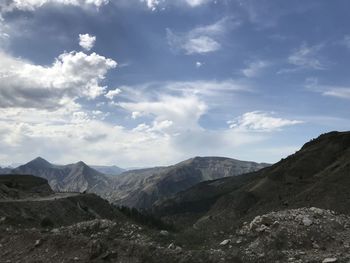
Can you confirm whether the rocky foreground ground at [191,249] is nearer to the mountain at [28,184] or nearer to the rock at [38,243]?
the rock at [38,243]

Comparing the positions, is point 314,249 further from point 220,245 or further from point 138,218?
point 138,218

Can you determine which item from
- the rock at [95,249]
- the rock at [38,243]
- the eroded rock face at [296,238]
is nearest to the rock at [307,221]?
the eroded rock face at [296,238]

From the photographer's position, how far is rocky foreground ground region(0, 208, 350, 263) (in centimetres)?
1664

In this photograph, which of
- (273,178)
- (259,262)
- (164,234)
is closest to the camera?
(259,262)

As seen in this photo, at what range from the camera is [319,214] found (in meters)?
23.5

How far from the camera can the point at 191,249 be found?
18844mm

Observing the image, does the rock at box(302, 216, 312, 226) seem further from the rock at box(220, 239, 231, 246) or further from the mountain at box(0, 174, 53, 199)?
the mountain at box(0, 174, 53, 199)

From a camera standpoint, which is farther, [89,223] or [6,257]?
[89,223]

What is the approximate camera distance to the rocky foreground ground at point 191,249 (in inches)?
655

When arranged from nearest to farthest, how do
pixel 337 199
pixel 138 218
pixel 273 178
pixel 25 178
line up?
1. pixel 337 199
2. pixel 273 178
3. pixel 138 218
4. pixel 25 178

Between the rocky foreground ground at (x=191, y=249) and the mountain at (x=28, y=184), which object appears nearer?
the rocky foreground ground at (x=191, y=249)

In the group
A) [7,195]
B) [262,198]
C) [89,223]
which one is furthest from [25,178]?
[89,223]

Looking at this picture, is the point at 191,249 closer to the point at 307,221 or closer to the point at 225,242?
the point at 225,242

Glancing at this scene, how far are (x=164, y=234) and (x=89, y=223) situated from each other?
14.5ft
